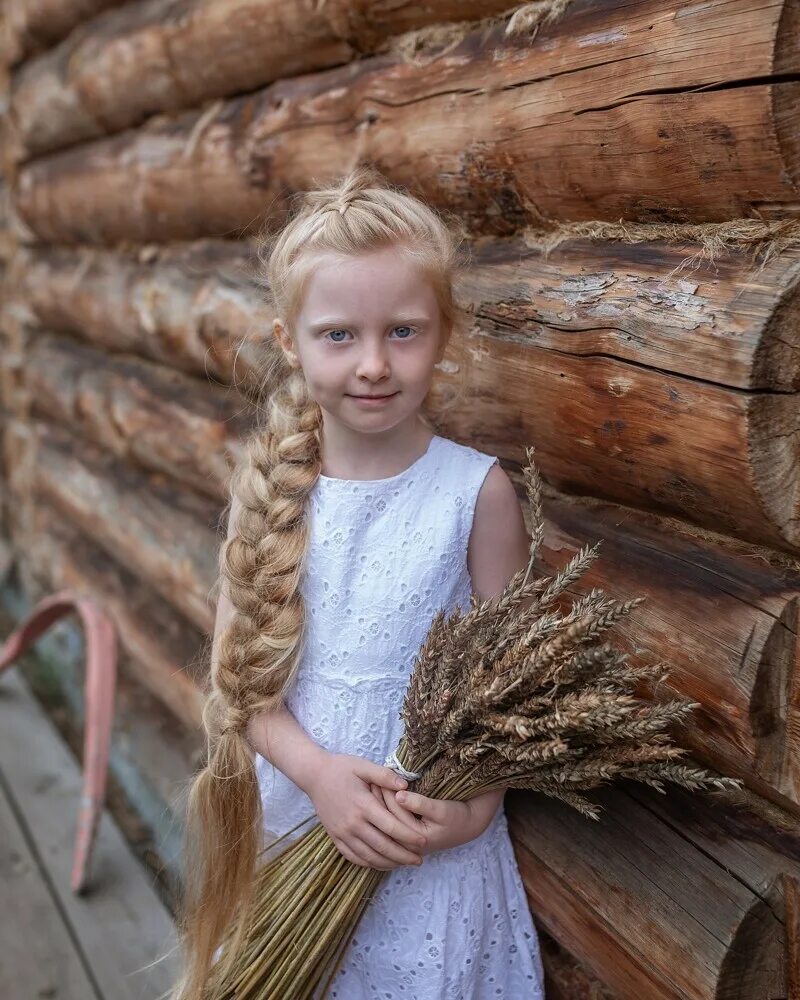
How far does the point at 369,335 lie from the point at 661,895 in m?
0.91

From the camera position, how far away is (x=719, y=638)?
137 cm

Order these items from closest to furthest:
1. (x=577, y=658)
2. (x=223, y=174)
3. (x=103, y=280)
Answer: (x=577, y=658) → (x=223, y=174) → (x=103, y=280)

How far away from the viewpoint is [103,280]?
3791mm

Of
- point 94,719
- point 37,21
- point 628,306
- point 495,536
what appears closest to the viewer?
point 628,306

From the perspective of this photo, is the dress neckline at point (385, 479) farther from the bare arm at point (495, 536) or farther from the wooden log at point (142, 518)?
the wooden log at point (142, 518)

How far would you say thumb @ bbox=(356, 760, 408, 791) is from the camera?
5.01ft

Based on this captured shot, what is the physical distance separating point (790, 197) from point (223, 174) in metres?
1.85

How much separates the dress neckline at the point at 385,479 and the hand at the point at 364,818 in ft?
1.44

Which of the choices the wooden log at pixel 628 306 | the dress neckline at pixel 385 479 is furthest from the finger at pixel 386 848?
the wooden log at pixel 628 306

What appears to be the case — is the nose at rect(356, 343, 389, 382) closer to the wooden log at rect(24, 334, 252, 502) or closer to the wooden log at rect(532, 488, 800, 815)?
the wooden log at rect(532, 488, 800, 815)

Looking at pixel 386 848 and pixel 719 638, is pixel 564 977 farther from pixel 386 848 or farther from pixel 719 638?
pixel 719 638

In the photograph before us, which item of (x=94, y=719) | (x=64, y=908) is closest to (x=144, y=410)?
(x=94, y=719)

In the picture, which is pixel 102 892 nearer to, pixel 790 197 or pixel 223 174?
pixel 223 174

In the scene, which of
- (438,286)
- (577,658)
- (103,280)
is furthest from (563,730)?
(103,280)
